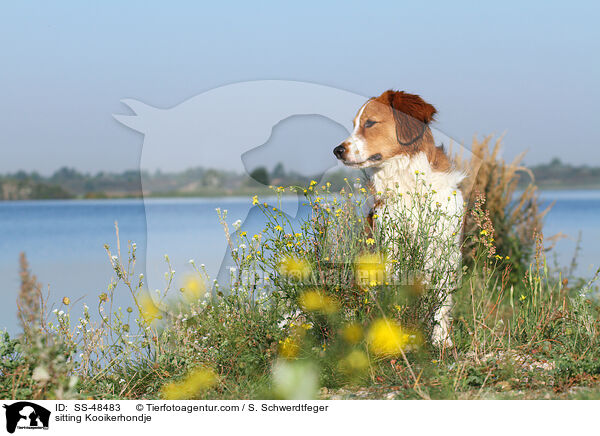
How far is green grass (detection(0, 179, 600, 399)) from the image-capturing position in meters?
3.88

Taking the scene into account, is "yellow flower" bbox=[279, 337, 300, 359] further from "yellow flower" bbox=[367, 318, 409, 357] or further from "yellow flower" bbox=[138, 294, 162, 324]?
"yellow flower" bbox=[138, 294, 162, 324]

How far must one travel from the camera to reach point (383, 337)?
157 inches

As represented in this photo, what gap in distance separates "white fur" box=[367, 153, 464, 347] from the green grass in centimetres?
14

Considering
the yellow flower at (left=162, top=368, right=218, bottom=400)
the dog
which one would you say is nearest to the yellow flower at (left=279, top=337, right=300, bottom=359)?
the yellow flower at (left=162, top=368, right=218, bottom=400)

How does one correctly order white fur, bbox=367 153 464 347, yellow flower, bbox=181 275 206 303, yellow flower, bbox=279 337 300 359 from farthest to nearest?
yellow flower, bbox=181 275 206 303 → white fur, bbox=367 153 464 347 → yellow flower, bbox=279 337 300 359

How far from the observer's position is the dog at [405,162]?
437 centimetres
